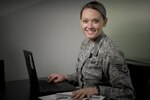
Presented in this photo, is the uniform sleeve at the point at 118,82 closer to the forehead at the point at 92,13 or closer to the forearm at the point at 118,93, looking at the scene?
the forearm at the point at 118,93

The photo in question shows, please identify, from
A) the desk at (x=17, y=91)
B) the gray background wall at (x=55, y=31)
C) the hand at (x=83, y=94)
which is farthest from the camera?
the gray background wall at (x=55, y=31)

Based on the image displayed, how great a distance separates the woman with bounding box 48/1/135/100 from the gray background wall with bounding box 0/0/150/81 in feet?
1.32

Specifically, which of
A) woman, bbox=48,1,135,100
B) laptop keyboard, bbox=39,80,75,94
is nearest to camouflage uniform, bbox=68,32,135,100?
woman, bbox=48,1,135,100

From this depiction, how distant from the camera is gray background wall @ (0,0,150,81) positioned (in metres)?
1.90

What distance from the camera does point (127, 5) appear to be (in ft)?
6.79

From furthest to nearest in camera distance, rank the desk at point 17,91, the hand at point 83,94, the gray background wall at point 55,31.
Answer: the gray background wall at point 55,31, the desk at point 17,91, the hand at point 83,94

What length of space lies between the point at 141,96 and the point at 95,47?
44 cm

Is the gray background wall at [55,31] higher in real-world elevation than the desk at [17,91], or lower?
higher

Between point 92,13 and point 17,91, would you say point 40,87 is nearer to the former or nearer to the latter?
point 17,91

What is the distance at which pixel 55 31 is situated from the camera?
1.98 meters

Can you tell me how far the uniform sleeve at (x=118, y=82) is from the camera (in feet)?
4.19

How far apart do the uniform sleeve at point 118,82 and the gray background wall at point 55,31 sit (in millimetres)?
719

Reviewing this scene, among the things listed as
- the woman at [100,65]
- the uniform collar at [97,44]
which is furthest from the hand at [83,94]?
the uniform collar at [97,44]

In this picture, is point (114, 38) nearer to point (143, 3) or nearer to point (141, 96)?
point (143, 3)
